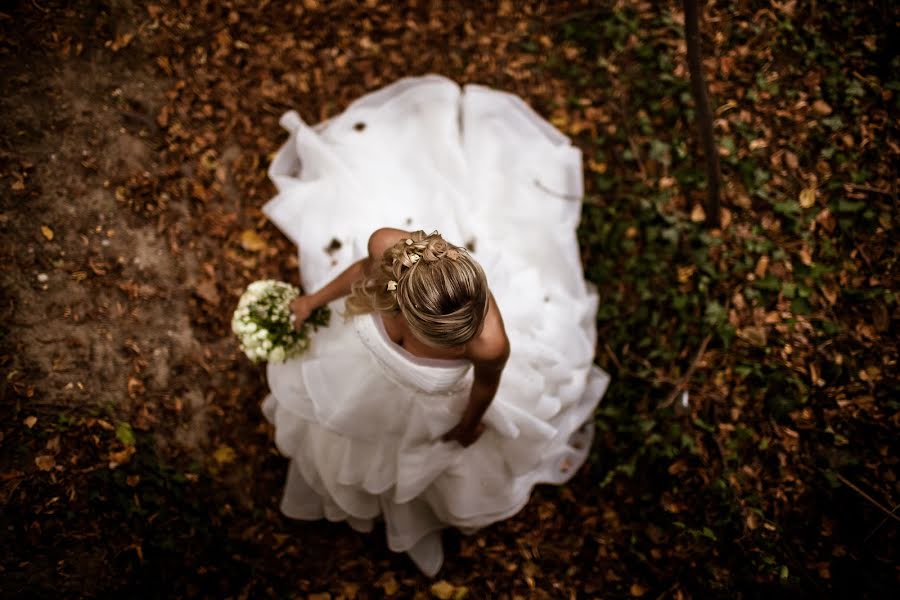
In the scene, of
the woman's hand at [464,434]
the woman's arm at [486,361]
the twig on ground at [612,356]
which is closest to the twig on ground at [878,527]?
the twig on ground at [612,356]

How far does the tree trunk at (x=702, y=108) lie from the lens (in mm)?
2938

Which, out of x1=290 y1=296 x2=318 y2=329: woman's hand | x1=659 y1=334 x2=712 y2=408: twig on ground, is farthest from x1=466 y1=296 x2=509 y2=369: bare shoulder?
x1=659 y1=334 x2=712 y2=408: twig on ground

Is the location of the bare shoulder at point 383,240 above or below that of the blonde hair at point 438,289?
below

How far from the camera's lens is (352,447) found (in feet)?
10.3

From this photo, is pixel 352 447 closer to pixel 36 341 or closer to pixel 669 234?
pixel 36 341

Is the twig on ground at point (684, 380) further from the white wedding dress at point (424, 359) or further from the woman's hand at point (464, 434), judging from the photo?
the woman's hand at point (464, 434)

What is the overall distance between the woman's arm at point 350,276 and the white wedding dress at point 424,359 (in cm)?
18

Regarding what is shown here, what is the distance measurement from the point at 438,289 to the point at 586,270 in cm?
240

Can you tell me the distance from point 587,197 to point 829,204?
5.86 feet

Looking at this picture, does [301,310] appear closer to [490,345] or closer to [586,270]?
[490,345]

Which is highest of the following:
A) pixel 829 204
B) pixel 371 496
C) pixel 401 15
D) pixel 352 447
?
pixel 401 15

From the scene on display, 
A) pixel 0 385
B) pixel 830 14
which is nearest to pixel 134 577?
pixel 0 385

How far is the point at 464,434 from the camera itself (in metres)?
2.94

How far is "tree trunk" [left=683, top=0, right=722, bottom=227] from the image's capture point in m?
2.94
